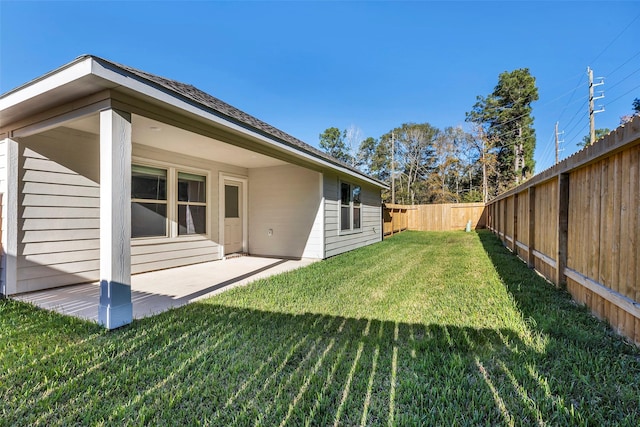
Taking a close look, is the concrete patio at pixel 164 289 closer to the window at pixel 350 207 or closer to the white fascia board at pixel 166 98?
the white fascia board at pixel 166 98

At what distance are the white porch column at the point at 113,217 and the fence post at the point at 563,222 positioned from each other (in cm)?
524

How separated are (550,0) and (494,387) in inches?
432

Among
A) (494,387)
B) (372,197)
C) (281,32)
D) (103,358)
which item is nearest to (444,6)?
(281,32)

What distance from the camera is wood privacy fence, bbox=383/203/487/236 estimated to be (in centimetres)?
1648

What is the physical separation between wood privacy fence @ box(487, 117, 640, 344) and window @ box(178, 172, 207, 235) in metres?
6.46

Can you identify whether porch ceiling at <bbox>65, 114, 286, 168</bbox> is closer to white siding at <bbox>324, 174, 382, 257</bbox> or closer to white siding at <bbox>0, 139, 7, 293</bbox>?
white siding at <bbox>0, 139, 7, 293</bbox>

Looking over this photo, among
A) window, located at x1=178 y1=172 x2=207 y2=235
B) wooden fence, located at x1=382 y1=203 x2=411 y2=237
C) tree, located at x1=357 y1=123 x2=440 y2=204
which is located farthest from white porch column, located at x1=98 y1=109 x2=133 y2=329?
tree, located at x1=357 y1=123 x2=440 y2=204

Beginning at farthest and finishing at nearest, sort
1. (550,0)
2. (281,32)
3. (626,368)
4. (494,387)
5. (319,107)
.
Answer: (319,107), (281,32), (550,0), (626,368), (494,387)

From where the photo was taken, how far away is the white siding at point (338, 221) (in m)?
7.57

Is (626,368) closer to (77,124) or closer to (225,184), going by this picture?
(77,124)

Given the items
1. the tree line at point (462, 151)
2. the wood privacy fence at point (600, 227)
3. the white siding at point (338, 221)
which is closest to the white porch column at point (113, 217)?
the wood privacy fence at point (600, 227)

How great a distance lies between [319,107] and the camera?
76.5ft

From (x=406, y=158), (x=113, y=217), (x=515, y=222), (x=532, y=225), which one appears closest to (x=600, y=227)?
(x=532, y=225)

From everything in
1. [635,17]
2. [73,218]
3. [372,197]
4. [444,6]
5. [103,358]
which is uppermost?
[635,17]
